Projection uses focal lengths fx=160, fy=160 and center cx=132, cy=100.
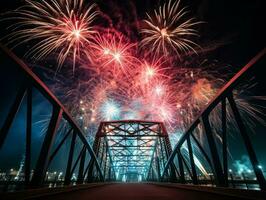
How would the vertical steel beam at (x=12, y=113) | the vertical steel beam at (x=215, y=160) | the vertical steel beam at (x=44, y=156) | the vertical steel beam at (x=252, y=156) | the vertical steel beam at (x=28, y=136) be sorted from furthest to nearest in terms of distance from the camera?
the vertical steel beam at (x=215, y=160), the vertical steel beam at (x=44, y=156), the vertical steel beam at (x=28, y=136), the vertical steel beam at (x=252, y=156), the vertical steel beam at (x=12, y=113)

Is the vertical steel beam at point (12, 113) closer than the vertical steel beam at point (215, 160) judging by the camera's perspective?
Yes

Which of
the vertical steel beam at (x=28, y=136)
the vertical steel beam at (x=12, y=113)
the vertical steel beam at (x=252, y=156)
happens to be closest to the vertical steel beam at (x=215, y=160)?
the vertical steel beam at (x=252, y=156)

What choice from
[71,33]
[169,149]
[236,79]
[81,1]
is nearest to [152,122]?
[169,149]

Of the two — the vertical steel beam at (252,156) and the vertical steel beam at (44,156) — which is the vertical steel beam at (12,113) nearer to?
the vertical steel beam at (44,156)

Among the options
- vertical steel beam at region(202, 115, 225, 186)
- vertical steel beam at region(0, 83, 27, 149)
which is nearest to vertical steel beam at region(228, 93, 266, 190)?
vertical steel beam at region(202, 115, 225, 186)

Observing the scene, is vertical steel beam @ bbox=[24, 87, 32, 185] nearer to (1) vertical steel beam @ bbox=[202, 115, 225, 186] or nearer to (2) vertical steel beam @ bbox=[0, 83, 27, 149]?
(2) vertical steel beam @ bbox=[0, 83, 27, 149]

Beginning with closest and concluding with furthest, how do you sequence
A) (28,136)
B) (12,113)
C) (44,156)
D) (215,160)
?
(12,113)
(28,136)
(44,156)
(215,160)

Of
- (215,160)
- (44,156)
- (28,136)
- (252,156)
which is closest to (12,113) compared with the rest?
(28,136)

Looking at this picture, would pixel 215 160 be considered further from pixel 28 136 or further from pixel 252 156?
pixel 28 136

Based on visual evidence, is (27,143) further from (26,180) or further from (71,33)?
(71,33)
